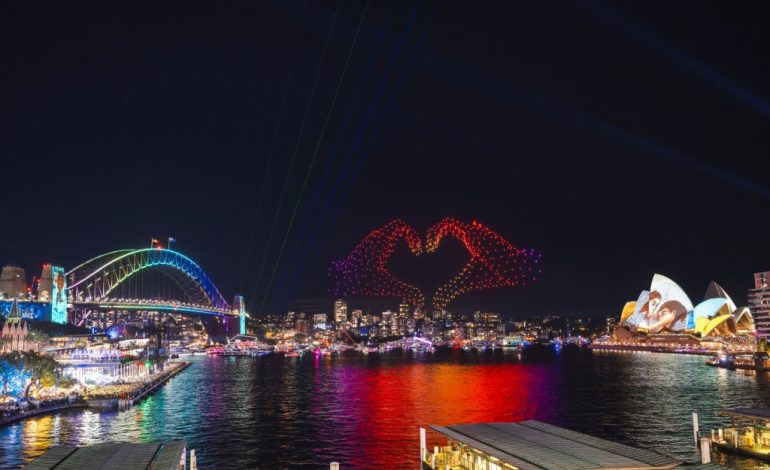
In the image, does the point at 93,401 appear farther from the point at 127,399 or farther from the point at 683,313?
the point at 683,313

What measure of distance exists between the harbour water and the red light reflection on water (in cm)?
8

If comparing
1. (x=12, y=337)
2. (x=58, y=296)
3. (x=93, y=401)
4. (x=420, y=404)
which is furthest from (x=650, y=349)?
(x=12, y=337)

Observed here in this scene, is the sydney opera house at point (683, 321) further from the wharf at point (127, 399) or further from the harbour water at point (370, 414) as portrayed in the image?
the wharf at point (127, 399)

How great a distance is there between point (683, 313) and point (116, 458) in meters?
119

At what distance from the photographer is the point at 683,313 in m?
119

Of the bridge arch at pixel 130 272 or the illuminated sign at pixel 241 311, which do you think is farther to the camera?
the illuminated sign at pixel 241 311

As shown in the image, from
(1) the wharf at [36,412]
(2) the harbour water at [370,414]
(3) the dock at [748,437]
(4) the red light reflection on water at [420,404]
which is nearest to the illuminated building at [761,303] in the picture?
(2) the harbour water at [370,414]

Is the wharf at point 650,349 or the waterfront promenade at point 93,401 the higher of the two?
the waterfront promenade at point 93,401

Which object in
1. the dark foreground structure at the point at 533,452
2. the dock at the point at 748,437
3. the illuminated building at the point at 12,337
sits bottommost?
the dock at the point at 748,437

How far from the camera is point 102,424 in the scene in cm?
3828

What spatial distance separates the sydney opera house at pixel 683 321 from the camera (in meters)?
111

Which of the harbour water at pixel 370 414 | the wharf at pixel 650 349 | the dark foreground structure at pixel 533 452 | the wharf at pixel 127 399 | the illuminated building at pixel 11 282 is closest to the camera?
the dark foreground structure at pixel 533 452

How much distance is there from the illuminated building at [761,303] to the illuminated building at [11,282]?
374ft

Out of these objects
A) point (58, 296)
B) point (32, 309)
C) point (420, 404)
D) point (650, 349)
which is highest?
point (58, 296)
